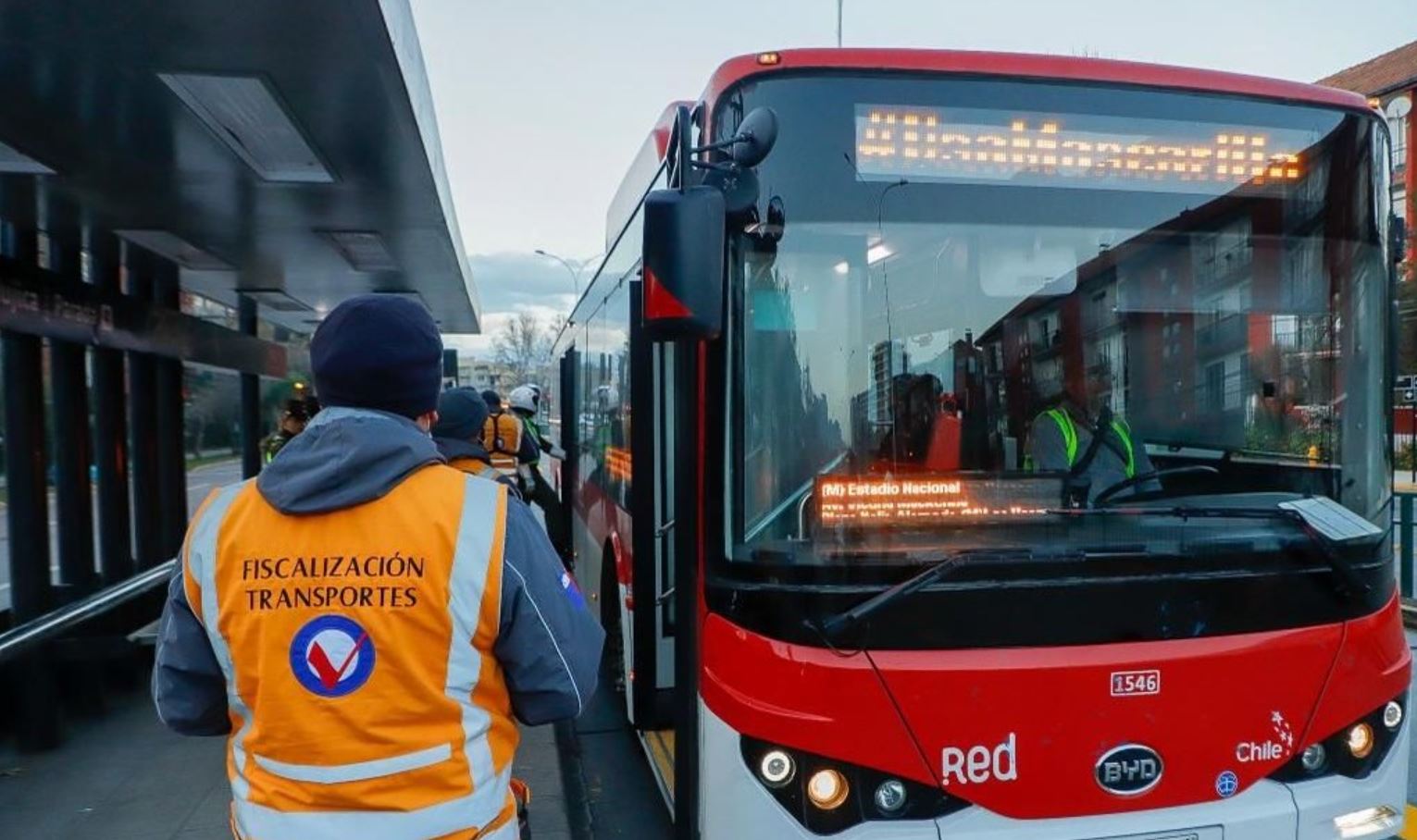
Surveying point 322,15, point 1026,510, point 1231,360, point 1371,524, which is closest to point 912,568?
point 1026,510

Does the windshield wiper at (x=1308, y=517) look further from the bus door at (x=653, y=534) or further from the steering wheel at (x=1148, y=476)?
the bus door at (x=653, y=534)

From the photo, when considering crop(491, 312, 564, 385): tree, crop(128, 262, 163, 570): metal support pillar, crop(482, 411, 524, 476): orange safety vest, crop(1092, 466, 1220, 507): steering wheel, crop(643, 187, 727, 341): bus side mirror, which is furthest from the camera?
crop(491, 312, 564, 385): tree

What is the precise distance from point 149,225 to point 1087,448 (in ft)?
20.0

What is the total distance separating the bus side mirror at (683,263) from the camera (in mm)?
2895

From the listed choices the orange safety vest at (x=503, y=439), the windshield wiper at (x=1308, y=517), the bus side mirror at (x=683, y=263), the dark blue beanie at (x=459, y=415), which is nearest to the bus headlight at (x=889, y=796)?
the windshield wiper at (x=1308, y=517)

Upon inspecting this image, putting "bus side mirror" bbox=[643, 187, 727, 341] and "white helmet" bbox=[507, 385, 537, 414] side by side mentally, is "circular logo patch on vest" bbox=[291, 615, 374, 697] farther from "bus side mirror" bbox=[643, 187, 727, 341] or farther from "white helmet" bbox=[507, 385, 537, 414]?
"white helmet" bbox=[507, 385, 537, 414]

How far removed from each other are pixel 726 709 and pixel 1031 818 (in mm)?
978

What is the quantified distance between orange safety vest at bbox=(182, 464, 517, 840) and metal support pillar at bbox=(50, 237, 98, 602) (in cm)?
588

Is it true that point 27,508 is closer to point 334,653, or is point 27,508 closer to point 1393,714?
point 334,653

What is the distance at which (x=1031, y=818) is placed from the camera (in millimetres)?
3029

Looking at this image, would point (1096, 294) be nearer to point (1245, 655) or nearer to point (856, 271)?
point (856, 271)

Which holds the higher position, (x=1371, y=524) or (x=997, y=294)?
(x=997, y=294)

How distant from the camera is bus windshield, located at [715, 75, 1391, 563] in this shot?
3.14 metres

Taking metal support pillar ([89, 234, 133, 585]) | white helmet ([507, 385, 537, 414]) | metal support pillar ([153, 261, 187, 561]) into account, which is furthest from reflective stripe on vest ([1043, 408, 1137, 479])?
metal support pillar ([153, 261, 187, 561])
